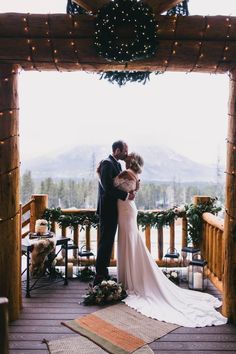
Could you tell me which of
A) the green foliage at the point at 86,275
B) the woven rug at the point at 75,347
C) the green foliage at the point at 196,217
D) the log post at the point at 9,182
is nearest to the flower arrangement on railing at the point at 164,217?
the green foliage at the point at 196,217

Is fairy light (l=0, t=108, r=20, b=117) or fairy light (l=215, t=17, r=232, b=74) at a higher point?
fairy light (l=215, t=17, r=232, b=74)

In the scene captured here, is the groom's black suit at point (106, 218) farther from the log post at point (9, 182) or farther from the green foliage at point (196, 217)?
the green foliage at point (196, 217)

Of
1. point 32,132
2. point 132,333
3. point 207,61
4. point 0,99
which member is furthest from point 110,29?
point 32,132

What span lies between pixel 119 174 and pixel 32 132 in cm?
290

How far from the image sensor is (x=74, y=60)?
12.6 feet

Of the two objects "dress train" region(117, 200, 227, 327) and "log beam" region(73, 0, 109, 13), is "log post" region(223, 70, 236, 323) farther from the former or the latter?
"log beam" region(73, 0, 109, 13)

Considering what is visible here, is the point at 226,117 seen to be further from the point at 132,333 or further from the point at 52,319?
the point at 52,319

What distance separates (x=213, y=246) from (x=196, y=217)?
63 cm

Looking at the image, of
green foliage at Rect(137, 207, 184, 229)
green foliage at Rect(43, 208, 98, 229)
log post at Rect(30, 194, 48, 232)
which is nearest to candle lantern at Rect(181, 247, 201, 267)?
green foliage at Rect(137, 207, 184, 229)

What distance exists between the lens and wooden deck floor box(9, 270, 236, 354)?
332 centimetres

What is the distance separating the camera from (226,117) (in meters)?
4.04

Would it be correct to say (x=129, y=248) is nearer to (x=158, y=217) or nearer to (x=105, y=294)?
(x=105, y=294)

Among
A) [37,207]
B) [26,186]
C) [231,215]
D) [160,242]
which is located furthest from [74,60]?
[26,186]

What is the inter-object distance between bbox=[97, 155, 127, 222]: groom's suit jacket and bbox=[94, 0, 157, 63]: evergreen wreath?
4.91 feet
